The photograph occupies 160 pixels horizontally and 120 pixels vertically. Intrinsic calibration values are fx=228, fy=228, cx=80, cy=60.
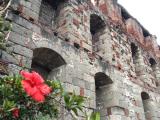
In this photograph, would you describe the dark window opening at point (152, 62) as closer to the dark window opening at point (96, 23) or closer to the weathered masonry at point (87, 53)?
Answer: the weathered masonry at point (87, 53)

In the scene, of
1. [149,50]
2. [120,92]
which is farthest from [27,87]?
[149,50]

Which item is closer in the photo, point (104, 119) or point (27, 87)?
point (27, 87)

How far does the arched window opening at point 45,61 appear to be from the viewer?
19.1ft

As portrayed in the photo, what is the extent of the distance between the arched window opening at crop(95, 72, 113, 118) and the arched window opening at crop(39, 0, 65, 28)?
219 cm

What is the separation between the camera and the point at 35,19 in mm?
5785

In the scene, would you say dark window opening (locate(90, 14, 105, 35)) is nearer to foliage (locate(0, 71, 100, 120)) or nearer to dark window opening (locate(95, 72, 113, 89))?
dark window opening (locate(95, 72, 113, 89))

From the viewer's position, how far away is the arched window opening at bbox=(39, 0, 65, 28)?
6922mm

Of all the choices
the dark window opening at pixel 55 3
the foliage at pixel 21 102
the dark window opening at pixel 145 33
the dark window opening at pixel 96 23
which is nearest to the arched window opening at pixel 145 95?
the dark window opening at pixel 96 23

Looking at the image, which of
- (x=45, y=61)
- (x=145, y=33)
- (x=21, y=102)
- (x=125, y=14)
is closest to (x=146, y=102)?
(x=125, y=14)

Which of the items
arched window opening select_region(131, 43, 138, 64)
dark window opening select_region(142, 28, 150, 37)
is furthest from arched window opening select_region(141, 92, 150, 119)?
dark window opening select_region(142, 28, 150, 37)

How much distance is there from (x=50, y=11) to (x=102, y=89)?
3050 millimetres

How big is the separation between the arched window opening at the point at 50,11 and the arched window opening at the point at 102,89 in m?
2.19

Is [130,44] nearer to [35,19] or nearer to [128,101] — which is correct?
[128,101]

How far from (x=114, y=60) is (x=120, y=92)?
119 centimetres
